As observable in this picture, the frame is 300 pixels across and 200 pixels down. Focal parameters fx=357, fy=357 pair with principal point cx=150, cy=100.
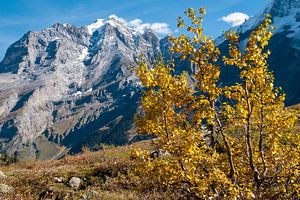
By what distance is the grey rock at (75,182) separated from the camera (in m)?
21.9

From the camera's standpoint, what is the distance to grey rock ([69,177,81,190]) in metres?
21.9

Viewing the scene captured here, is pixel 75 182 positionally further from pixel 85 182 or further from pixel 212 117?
pixel 212 117

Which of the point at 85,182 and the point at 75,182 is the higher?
the point at 75,182

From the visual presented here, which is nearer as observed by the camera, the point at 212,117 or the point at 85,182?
the point at 212,117

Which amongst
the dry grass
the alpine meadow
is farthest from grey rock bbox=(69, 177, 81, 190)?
the alpine meadow

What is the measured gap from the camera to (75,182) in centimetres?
2227

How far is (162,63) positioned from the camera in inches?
390

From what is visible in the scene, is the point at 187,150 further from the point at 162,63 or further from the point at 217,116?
the point at 162,63

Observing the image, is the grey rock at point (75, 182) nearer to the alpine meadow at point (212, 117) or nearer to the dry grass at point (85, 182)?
the dry grass at point (85, 182)

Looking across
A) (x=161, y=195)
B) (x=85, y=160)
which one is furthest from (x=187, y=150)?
(x=85, y=160)

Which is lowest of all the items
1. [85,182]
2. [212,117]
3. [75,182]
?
[85,182]

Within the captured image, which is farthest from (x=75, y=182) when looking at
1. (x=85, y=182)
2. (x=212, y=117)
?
(x=212, y=117)

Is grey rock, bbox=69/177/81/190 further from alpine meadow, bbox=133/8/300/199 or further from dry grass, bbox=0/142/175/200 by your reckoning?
alpine meadow, bbox=133/8/300/199

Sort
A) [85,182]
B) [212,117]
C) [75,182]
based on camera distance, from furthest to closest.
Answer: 1. [85,182]
2. [75,182]
3. [212,117]
